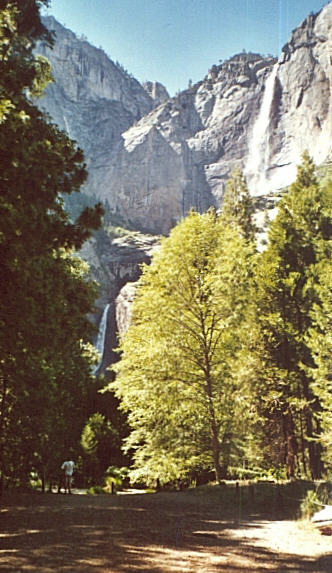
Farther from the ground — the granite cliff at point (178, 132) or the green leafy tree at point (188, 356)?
the granite cliff at point (178, 132)

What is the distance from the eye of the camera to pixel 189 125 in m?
114

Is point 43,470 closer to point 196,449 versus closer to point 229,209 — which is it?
point 196,449

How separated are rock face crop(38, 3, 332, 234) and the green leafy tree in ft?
44.1

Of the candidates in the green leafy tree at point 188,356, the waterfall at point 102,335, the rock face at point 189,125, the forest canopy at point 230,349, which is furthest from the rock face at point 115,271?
the green leafy tree at point 188,356

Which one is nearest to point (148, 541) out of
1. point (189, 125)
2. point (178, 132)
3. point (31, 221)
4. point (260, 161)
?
point (31, 221)

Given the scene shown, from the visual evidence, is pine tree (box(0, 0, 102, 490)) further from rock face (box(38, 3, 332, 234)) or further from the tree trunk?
rock face (box(38, 3, 332, 234))

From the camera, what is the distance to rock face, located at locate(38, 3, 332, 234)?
3934cm

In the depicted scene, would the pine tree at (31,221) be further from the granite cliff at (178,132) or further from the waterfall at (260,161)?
the waterfall at (260,161)

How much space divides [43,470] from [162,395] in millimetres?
8983

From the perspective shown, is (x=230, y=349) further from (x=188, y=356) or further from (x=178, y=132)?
(x=178, y=132)

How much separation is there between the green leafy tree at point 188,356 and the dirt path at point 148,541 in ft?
11.6

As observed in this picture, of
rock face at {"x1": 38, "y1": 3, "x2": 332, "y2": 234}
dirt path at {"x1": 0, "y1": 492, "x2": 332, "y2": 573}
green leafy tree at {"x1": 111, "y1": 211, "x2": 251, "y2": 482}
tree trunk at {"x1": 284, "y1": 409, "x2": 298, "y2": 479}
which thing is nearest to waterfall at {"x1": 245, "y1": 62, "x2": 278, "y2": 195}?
rock face at {"x1": 38, "y1": 3, "x2": 332, "y2": 234}

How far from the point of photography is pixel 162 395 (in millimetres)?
14359

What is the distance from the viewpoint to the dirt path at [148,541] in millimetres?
5375
